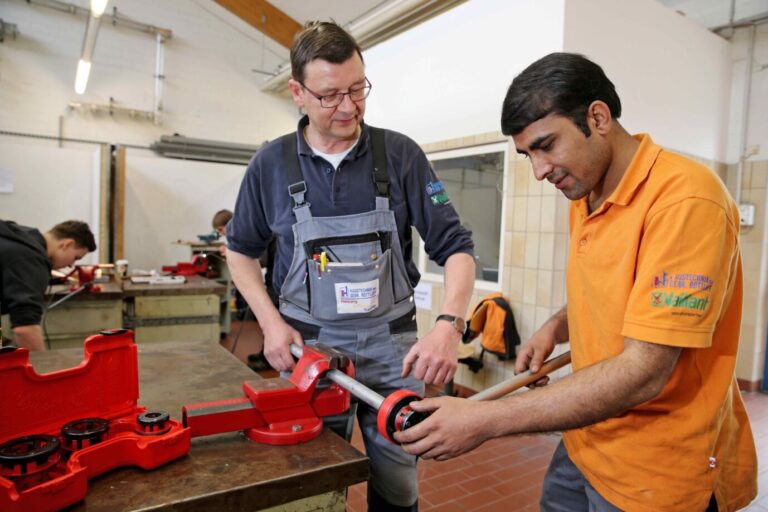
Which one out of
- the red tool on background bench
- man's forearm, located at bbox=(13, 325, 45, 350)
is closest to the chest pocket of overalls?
man's forearm, located at bbox=(13, 325, 45, 350)

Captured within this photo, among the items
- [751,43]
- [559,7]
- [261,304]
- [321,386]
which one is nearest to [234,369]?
[261,304]

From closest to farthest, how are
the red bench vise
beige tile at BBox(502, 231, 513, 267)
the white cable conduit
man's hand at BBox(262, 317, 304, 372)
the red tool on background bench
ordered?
the red bench vise
man's hand at BBox(262, 317, 304, 372)
beige tile at BBox(502, 231, 513, 267)
the red tool on background bench
the white cable conduit

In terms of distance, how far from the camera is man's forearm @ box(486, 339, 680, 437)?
0.96m

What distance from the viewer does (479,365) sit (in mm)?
3900

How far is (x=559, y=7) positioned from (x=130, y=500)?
3564 millimetres

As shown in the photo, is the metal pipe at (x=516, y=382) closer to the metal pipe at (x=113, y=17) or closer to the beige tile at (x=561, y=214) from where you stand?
the beige tile at (x=561, y=214)

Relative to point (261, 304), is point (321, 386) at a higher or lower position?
lower

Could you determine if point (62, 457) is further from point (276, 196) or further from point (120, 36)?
point (120, 36)

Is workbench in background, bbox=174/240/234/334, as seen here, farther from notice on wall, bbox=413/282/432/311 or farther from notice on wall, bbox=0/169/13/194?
notice on wall, bbox=413/282/432/311

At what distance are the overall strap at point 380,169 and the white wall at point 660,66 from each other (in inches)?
93.0

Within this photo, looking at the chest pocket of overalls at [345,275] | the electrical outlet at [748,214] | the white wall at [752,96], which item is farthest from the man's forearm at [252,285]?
the white wall at [752,96]

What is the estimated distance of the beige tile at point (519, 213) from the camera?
364 cm

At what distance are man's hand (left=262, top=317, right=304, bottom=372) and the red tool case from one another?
15.0 inches

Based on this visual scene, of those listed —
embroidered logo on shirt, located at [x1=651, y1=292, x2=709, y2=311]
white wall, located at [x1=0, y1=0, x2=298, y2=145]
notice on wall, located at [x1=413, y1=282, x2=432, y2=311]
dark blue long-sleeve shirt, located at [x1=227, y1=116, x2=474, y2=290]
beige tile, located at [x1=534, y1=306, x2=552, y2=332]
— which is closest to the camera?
embroidered logo on shirt, located at [x1=651, y1=292, x2=709, y2=311]
